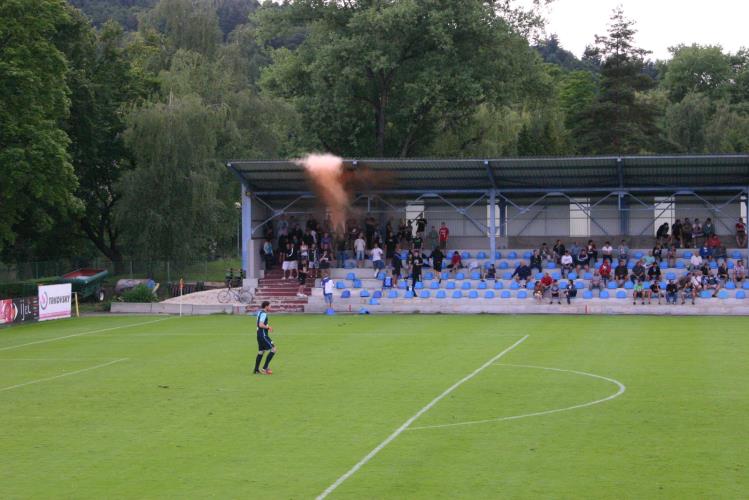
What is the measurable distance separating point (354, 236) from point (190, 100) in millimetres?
14531

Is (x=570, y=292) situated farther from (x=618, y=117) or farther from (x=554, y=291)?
(x=618, y=117)

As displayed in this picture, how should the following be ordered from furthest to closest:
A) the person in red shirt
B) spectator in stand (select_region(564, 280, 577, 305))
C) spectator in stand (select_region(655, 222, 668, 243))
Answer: the person in red shirt, spectator in stand (select_region(655, 222, 668, 243)), spectator in stand (select_region(564, 280, 577, 305))

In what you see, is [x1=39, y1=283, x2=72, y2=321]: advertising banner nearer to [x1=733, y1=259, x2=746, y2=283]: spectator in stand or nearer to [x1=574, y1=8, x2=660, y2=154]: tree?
[x1=733, y1=259, x2=746, y2=283]: spectator in stand

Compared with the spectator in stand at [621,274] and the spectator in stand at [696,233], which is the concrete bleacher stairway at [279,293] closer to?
the spectator in stand at [621,274]

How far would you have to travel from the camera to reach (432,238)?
48406 millimetres

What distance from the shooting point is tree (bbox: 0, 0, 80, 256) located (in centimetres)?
4541

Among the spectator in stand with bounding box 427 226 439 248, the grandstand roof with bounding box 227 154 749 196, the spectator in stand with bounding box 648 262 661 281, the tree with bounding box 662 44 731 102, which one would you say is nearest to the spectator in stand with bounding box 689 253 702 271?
the spectator in stand with bounding box 648 262 661 281

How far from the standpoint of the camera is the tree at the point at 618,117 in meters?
88.5

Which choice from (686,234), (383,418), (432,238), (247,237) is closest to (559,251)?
(686,234)

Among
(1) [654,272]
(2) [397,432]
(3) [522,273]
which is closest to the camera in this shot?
(2) [397,432]

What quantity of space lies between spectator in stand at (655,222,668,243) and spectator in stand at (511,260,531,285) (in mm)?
7425

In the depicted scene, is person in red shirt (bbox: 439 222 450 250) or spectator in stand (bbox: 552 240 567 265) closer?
spectator in stand (bbox: 552 240 567 265)

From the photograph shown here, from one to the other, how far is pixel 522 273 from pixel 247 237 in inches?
531

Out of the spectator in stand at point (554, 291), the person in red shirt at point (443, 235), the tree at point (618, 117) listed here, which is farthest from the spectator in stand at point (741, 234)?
the tree at point (618, 117)
